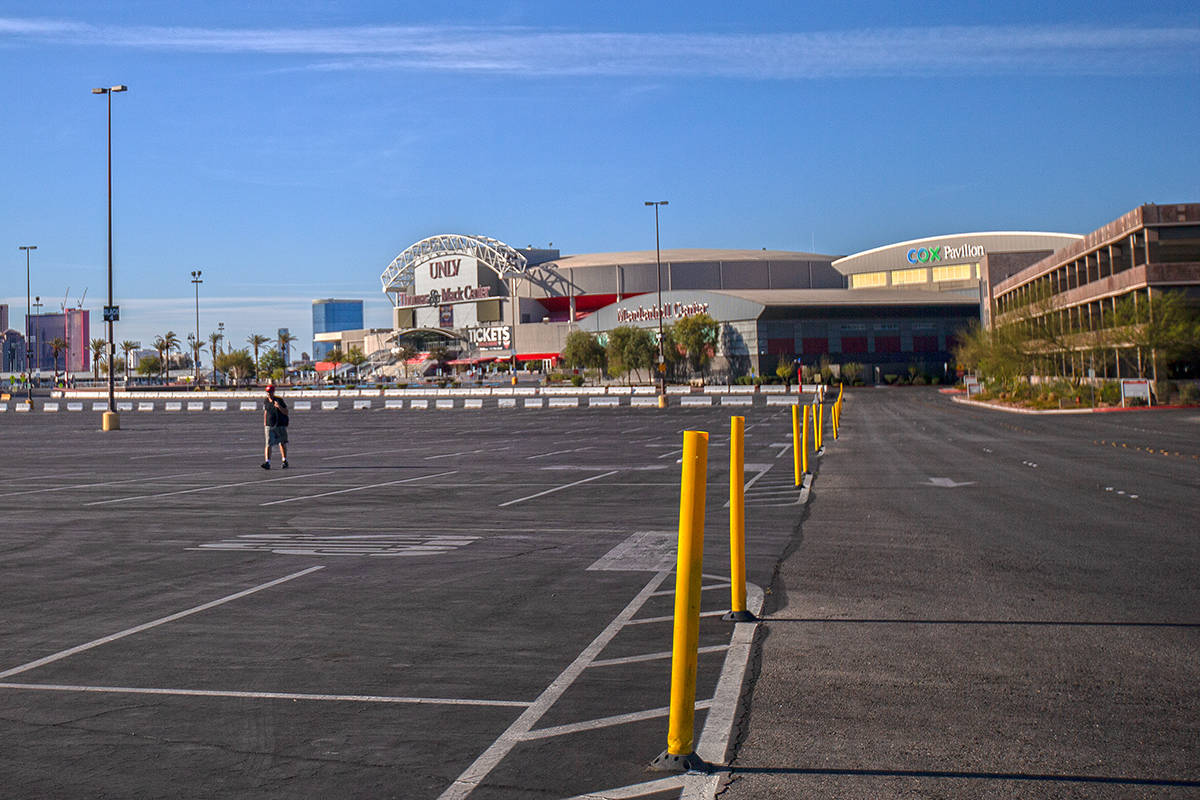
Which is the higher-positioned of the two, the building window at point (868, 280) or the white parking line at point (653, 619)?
the building window at point (868, 280)

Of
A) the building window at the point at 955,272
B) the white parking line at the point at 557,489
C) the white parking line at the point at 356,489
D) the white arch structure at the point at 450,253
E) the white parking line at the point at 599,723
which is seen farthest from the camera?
the white arch structure at the point at 450,253

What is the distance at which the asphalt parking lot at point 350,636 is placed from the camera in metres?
4.92

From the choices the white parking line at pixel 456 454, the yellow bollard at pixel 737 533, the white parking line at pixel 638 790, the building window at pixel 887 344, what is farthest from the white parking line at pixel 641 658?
the building window at pixel 887 344

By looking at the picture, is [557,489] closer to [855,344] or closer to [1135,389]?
[1135,389]

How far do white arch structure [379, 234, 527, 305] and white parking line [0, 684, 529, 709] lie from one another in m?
163

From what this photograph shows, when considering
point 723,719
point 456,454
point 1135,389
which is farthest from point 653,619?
point 1135,389

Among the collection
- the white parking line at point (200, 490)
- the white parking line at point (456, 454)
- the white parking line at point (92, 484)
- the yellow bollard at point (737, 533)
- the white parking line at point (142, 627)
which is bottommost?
the white parking line at point (142, 627)

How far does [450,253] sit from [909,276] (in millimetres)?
74597

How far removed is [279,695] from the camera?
19.8 ft

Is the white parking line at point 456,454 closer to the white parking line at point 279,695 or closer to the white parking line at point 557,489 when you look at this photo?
the white parking line at point 557,489

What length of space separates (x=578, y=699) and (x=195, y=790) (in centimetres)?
205

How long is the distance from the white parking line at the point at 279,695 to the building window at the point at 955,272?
488 feet

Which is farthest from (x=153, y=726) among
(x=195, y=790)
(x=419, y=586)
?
(x=419, y=586)

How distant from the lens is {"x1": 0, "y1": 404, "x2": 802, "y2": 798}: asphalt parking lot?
16.1 ft
